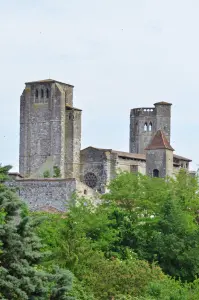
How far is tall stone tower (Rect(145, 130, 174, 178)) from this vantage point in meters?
104

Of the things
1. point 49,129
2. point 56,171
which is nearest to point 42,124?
point 49,129

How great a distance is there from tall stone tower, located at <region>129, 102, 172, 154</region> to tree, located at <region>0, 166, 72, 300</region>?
3051 inches

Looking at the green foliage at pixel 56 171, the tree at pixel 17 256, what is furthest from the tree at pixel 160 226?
the green foliage at pixel 56 171

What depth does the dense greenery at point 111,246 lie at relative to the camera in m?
40.8

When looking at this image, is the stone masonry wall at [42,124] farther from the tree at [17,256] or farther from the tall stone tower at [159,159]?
the tree at [17,256]

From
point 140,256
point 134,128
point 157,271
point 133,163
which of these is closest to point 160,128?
point 134,128

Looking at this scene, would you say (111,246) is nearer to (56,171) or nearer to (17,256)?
(17,256)

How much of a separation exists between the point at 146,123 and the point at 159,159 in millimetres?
16930

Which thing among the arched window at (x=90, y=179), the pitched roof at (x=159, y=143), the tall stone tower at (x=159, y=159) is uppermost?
the pitched roof at (x=159, y=143)

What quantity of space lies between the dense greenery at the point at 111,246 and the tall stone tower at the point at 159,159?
71.9ft

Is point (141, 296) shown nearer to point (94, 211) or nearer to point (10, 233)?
point (10, 233)

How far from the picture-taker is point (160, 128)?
11931 centimetres

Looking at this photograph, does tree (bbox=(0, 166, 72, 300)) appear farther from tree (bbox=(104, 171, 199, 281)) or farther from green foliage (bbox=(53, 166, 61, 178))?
green foliage (bbox=(53, 166, 61, 178))

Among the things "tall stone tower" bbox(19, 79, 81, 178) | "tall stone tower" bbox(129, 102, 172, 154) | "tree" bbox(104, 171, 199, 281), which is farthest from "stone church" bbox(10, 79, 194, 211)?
"tree" bbox(104, 171, 199, 281)
